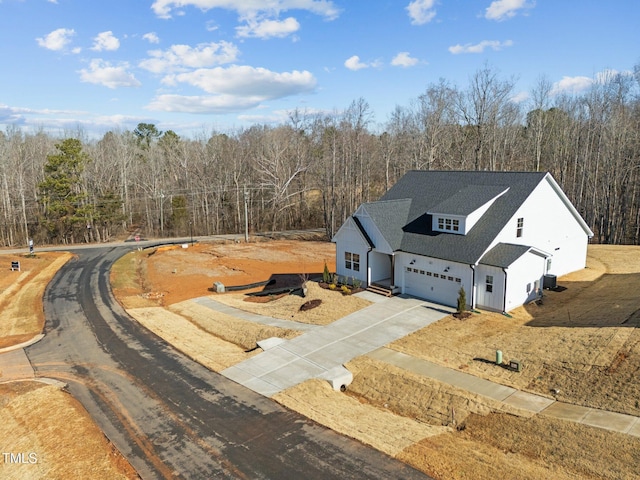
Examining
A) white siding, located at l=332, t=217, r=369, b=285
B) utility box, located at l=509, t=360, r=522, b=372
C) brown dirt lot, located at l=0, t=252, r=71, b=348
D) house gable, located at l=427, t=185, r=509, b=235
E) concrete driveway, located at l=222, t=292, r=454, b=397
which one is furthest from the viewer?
white siding, located at l=332, t=217, r=369, b=285

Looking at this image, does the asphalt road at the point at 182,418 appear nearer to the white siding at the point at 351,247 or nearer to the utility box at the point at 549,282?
the white siding at the point at 351,247

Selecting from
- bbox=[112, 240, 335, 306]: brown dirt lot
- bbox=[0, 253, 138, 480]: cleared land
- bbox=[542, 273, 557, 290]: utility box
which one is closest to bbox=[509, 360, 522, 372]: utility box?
bbox=[542, 273, 557, 290]: utility box

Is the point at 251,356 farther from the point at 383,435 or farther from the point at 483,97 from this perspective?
A: the point at 483,97

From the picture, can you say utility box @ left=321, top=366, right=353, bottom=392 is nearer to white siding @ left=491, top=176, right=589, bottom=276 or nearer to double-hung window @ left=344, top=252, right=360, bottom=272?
white siding @ left=491, top=176, right=589, bottom=276

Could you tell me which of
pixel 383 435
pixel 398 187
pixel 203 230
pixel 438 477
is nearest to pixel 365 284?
pixel 398 187

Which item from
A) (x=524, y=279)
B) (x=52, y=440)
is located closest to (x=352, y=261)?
(x=524, y=279)

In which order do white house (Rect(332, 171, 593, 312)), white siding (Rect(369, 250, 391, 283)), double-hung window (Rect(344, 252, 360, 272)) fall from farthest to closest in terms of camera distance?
double-hung window (Rect(344, 252, 360, 272))
white siding (Rect(369, 250, 391, 283))
white house (Rect(332, 171, 593, 312))

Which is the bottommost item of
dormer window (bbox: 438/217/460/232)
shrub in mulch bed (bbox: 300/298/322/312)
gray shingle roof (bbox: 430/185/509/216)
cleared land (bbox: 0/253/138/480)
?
cleared land (bbox: 0/253/138/480)

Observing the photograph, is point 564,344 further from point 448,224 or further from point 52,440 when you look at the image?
point 52,440
